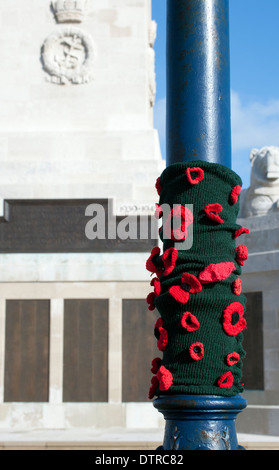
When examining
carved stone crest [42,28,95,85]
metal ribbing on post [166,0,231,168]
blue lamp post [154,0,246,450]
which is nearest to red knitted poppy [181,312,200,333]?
blue lamp post [154,0,246,450]

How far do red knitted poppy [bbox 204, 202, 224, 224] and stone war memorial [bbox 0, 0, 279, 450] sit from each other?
12207 mm

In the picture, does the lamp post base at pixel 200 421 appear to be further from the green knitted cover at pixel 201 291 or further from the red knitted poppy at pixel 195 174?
the red knitted poppy at pixel 195 174

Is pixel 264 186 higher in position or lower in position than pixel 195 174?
higher

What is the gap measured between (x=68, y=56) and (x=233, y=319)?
604 inches

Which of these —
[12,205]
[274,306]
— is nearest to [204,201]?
[274,306]

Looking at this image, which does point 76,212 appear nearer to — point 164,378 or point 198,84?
point 198,84

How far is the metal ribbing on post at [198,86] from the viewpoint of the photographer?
439cm

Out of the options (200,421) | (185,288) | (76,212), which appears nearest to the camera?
(200,421)

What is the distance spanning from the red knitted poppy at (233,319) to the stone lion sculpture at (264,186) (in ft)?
43.2

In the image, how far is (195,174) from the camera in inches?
169

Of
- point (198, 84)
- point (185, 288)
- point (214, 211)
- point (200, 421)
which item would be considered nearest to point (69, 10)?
point (198, 84)

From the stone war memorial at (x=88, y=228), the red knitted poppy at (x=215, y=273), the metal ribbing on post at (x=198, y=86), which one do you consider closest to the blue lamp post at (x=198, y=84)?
the metal ribbing on post at (x=198, y=86)
